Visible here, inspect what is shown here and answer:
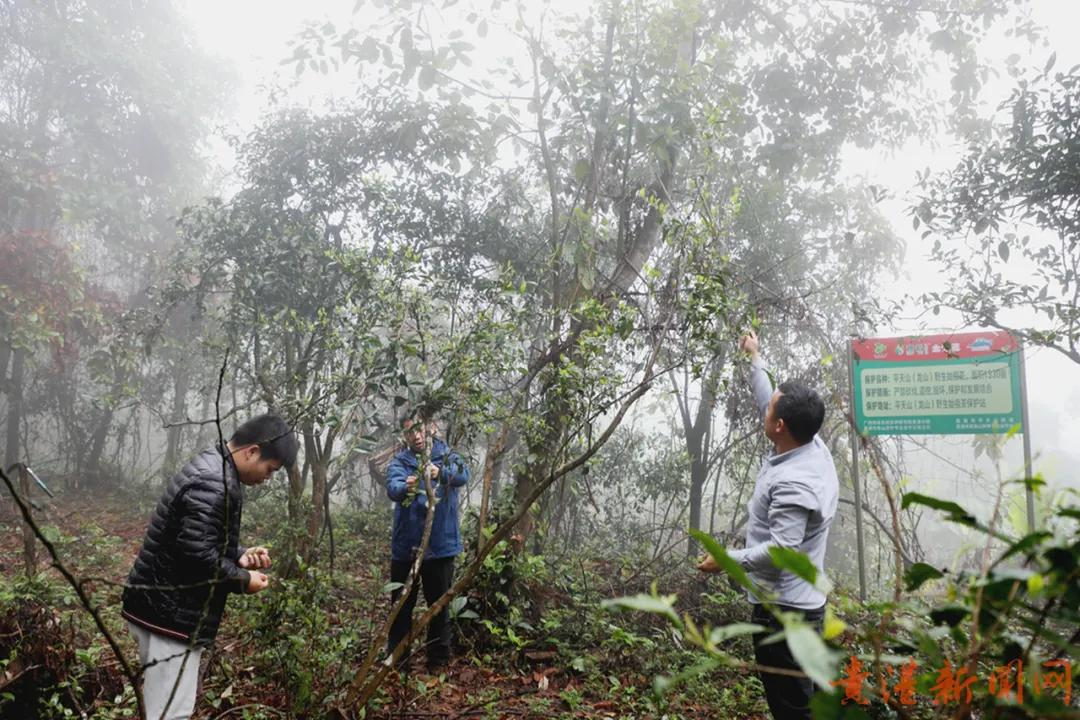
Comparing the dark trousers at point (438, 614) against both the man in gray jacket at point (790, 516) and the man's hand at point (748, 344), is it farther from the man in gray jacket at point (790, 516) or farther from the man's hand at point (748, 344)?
the man's hand at point (748, 344)

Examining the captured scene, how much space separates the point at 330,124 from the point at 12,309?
4.69 m

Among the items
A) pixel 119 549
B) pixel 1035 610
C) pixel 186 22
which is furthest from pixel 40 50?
pixel 1035 610

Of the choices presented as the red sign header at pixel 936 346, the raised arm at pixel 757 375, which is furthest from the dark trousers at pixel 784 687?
the red sign header at pixel 936 346

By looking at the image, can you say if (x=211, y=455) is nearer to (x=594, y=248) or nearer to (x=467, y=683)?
(x=467, y=683)

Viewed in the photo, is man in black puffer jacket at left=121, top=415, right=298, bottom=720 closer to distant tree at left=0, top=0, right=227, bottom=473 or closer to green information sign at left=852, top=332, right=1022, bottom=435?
green information sign at left=852, top=332, right=1022, bottom=435

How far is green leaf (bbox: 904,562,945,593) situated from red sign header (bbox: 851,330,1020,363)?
4269mm

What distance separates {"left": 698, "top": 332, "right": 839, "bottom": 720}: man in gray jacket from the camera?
7.56ft

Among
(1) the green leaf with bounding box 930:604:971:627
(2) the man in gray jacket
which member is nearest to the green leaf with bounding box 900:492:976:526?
(1) the green leaf with bounding box 930:604:971:627

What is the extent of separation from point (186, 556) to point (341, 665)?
112 centimetres

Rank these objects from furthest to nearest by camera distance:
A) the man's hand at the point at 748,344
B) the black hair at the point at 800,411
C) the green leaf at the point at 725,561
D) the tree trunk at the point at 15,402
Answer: the tree trunk at the point at 15,402 < the man's hand at the point at 748,344 < the black hair at the point at 800,411 < the green leaf at the point at 725,561

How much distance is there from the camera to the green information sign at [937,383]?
4.29 m

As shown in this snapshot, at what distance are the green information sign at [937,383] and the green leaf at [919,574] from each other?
3.85 meters

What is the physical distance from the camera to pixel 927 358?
4.45 m

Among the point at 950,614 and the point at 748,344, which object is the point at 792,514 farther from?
the point at 950,614
